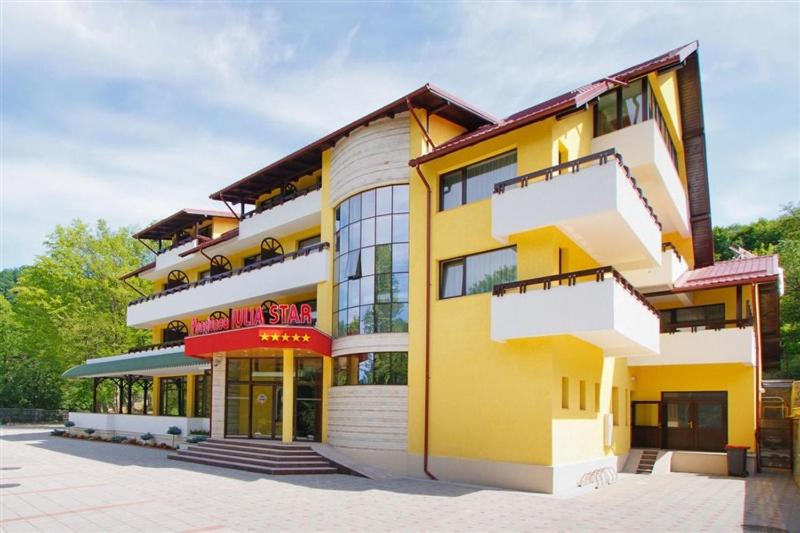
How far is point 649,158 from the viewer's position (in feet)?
65.4

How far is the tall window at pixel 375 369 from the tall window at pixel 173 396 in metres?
16.4

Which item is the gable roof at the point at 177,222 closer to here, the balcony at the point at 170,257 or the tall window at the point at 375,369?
the balcony at the point at 170,257

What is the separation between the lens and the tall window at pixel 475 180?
19344 mm

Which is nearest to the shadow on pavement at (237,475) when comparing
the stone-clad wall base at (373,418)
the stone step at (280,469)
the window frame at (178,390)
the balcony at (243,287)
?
the stone step at (280,469)

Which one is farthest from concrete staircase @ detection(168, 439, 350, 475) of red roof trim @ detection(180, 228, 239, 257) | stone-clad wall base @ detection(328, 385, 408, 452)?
red roof trim @ detection(180, 228, 239, 257)

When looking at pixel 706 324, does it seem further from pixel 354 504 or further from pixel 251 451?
pixel 251 451

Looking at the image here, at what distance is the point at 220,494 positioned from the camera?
1634 cm

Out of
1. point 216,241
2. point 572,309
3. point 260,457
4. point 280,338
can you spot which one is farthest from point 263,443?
point 572,309

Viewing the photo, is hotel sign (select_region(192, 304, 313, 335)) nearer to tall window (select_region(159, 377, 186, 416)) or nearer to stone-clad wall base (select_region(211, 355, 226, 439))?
stone-clad wall base (select_region(211, 355, 226, 439))

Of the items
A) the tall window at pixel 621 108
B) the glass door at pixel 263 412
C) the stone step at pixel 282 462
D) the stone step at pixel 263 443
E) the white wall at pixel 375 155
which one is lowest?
the stone step at pixel 282 462

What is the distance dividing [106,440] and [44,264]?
2153cm

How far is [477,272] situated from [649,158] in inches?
248

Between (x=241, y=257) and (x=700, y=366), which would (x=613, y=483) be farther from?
(x=241, y=257)

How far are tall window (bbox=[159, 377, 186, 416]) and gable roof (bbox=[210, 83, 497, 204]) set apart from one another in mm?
11622
